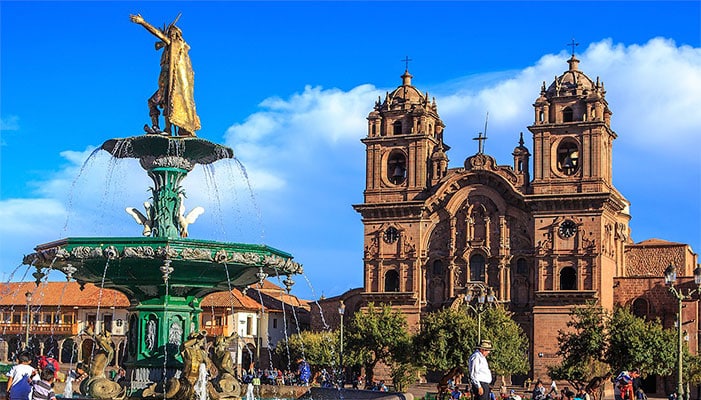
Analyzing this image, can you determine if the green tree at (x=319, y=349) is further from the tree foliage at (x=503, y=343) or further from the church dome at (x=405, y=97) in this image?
the church dome at (x=405, y=97)

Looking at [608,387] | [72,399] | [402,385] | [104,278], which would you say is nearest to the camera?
[72,399]

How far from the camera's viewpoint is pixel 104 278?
17.6 meters

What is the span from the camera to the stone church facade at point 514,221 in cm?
5797

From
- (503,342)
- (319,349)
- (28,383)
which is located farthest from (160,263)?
(319,349)

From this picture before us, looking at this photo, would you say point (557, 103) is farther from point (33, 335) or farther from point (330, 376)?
point (33, 335)

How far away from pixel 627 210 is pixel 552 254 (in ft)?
41.7

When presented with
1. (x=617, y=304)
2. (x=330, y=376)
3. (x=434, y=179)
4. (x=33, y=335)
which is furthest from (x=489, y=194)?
(x=33, y=335)

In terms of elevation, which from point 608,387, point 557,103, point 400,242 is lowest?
point 608,387

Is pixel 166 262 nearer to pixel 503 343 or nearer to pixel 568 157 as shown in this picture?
pixel 503 343

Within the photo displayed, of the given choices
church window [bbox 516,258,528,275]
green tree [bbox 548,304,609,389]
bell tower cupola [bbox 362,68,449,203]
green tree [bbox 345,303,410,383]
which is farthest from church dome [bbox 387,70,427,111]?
green tree [bbox 548,304,609,389]

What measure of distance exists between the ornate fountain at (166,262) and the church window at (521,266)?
42.8m

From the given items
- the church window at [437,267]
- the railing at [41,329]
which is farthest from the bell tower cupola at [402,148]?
the railing at [41,329]

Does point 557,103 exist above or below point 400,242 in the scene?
above

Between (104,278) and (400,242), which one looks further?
(400,242)
